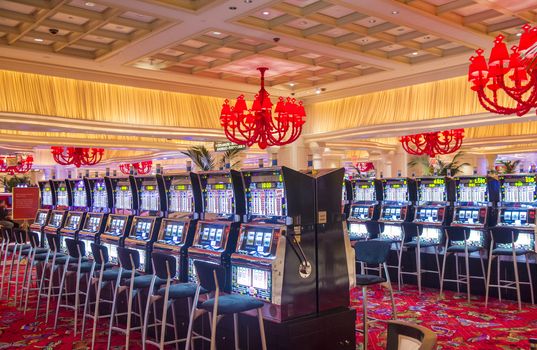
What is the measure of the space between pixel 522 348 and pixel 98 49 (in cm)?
660

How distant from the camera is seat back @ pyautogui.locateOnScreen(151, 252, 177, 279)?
4.63 m

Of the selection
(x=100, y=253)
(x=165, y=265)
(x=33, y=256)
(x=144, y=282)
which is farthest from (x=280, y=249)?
(x=33, y=256)

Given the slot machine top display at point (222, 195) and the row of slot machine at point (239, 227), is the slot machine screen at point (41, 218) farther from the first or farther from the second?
the slot machine top display at point (222, 195)

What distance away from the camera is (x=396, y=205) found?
30.0 feet

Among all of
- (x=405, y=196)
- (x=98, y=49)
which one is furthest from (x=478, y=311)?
(x=98, y=49)

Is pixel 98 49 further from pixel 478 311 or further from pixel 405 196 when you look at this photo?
pixel 478 311

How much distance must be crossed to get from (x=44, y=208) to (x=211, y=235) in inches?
199

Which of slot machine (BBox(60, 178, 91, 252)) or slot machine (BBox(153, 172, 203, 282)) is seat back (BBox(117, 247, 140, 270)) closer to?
slot machine (BBox(153, 172, 203, 282))

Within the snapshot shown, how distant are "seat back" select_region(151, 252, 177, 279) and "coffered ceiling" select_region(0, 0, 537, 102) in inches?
107

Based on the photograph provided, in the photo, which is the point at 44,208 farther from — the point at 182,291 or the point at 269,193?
the point at 269,193

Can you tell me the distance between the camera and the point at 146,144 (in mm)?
15117

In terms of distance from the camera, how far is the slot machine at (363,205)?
9.41m

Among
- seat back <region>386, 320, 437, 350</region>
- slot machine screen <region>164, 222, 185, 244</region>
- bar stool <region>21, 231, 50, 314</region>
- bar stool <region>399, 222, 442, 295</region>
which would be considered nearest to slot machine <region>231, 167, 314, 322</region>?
slot machine screen <region>164, 222, 185, 244</region>

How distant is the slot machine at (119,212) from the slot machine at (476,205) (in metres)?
4.42
